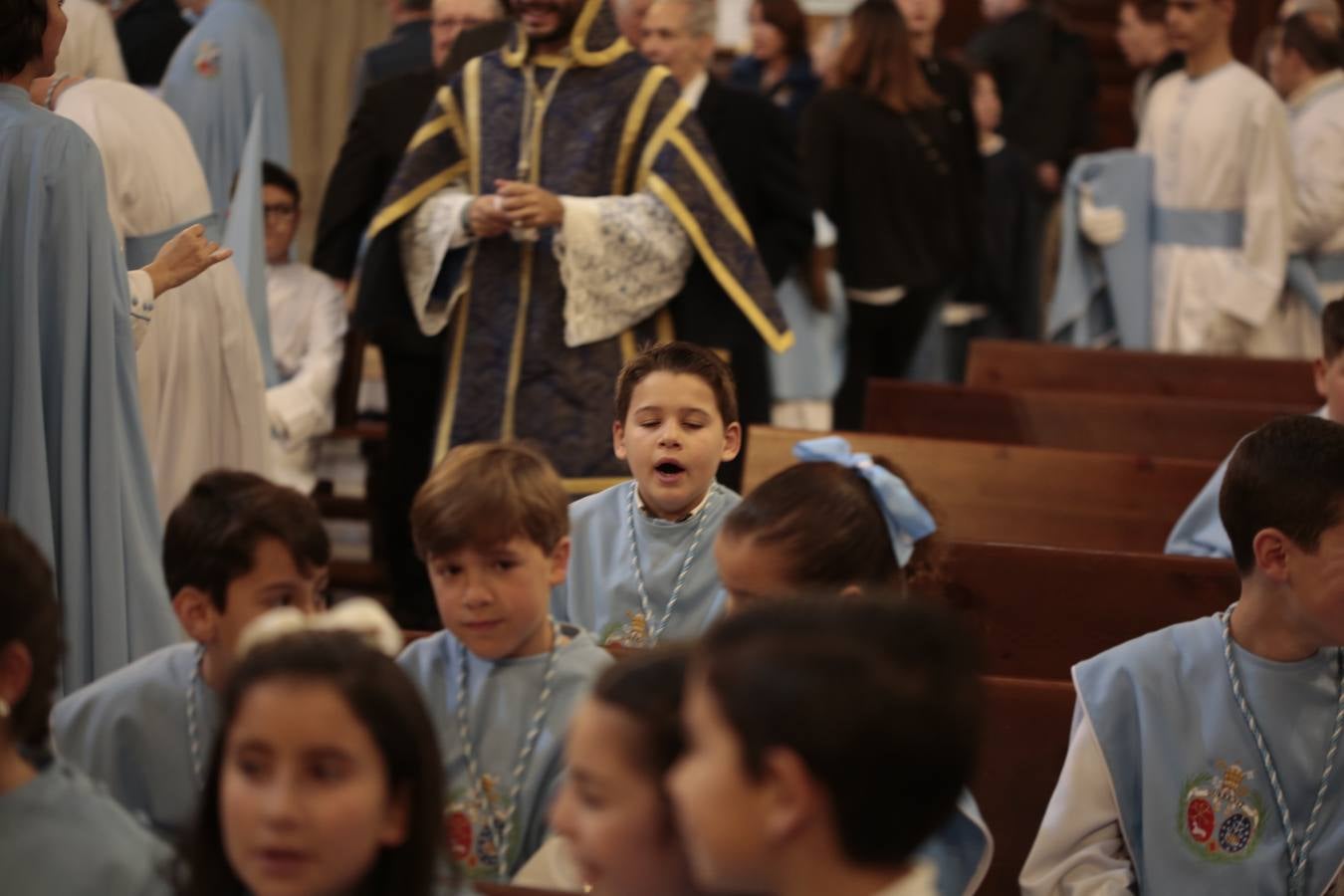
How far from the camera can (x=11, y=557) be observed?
233 cm

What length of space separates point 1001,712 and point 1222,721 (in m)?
0.38

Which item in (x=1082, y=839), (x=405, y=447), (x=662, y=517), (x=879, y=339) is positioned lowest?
(x=405, y=447)

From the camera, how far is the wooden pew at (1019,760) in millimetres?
3252

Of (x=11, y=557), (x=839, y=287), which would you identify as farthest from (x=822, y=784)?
(x=839, y=287)

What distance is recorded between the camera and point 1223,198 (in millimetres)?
7730

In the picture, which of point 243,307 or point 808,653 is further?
point 243,307

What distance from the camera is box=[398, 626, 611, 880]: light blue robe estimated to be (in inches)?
111

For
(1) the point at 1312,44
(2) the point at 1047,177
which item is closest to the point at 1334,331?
(1) the point at 1312,44

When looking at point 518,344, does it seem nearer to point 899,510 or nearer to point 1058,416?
point 1058,416

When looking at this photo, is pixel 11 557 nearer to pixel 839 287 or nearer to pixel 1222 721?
pixel 1222 721

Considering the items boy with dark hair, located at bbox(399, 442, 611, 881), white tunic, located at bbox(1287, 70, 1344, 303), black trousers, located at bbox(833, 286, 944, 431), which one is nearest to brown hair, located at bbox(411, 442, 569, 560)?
boy with dark hair, located at bbox(399, 442, 611, 881)

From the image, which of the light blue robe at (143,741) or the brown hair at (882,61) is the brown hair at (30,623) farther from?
the brown hair at (882,61)

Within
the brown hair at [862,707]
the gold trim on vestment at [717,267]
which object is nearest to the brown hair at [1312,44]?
the gold trim on vestment at [717,267]

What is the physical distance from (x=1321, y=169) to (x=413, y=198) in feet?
13.6
